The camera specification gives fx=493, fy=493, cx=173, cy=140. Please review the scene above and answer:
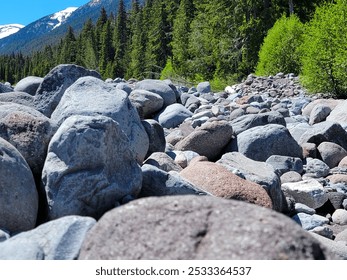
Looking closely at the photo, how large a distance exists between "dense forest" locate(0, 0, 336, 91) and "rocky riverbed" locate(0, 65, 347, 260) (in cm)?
1480

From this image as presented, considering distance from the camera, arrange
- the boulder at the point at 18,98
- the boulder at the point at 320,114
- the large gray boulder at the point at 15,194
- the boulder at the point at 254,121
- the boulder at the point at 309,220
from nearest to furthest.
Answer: the large gray boulder at the point at 15,194
the boulder at the point at 309,220
the boulder at the point at 18,98
the boulder at the point at 254,121
the boulder at the point at 320,114

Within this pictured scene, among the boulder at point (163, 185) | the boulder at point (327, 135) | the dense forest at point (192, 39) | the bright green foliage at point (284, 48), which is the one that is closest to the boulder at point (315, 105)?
the boulder at point (327, 135)

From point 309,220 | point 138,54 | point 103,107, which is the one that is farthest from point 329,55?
point 138,54

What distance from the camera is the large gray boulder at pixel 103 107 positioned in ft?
18.2

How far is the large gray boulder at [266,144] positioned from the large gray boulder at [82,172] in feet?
12.8

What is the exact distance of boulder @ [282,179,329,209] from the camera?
6043 millimetres

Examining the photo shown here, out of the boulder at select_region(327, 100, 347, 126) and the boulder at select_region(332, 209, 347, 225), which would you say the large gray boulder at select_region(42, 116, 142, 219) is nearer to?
the boulder at select_region(332, 209, 347, 225)

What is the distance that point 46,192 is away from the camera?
13.4 feet

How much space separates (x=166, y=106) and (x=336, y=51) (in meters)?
5.17

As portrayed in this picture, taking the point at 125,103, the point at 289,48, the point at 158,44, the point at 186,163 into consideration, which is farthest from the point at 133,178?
A: the point at 158,44

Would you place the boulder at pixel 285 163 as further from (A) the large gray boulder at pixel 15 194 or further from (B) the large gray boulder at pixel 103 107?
(A) the large gray boulder at pixel 15 194

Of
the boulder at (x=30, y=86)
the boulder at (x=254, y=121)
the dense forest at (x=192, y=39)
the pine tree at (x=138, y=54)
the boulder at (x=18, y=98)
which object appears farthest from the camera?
the pine tree at (x=138, y=54)

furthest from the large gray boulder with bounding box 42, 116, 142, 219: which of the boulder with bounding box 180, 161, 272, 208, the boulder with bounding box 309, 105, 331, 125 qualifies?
the boulder with bounding box 309, 105, 331, 125
